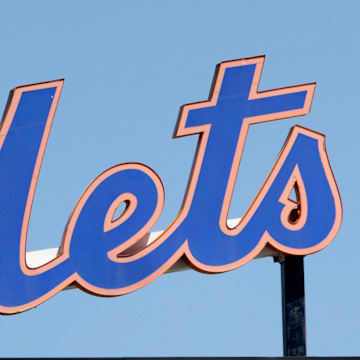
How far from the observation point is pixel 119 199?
28766 mm

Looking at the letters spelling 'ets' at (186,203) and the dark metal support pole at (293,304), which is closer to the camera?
the letters spelling 'ets' at (186,203)

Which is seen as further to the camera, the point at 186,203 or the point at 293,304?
the point at 186,203

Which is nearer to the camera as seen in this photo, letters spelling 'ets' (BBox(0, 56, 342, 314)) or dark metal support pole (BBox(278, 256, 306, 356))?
letters spelling 'ets' (BBox(0, 56, 342, 314))

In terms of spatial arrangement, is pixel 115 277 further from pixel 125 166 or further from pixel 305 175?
pixel 305 175

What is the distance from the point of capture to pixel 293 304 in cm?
2866

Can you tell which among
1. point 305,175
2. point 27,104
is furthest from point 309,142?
point 27,104

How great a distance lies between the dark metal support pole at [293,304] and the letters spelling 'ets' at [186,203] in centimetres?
32

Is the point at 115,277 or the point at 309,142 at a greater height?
the point at 309,142

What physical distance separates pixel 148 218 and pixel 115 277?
126 cm

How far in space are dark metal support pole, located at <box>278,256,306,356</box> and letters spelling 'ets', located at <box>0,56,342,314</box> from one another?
317 mm

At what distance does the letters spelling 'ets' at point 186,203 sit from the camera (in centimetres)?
2808

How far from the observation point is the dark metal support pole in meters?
28.2

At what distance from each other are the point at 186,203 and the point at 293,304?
2.50 metres

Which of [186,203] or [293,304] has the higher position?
[186,203]
